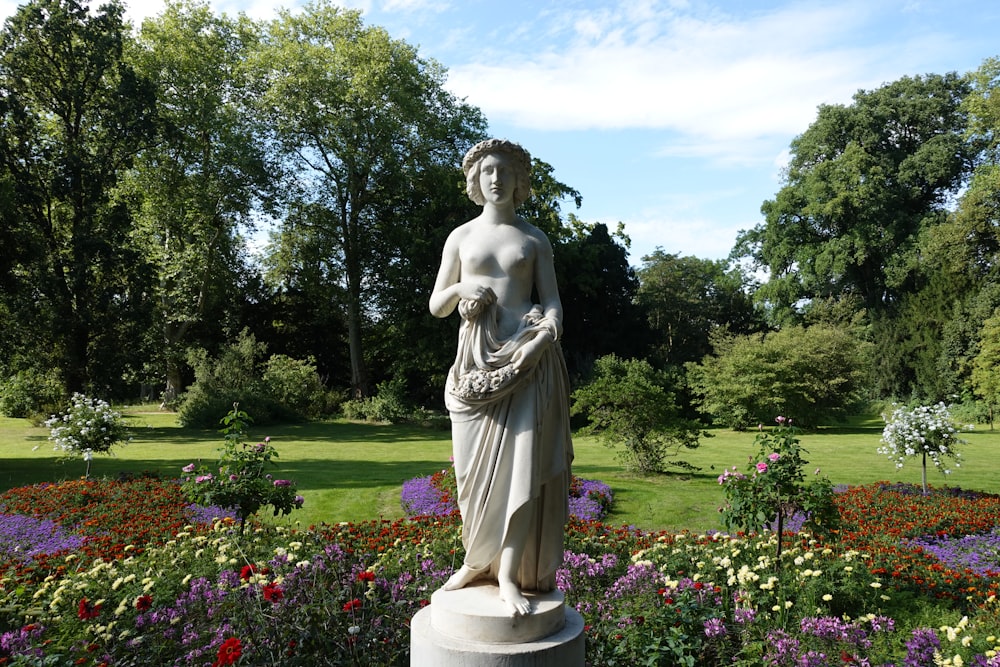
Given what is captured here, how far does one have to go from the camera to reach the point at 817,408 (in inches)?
926

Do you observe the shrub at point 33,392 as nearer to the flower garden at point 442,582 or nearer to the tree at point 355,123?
the tree at point 355,123

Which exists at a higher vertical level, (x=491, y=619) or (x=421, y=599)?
(x=491, y=619)

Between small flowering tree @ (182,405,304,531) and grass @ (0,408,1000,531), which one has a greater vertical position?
small flowering tree @ (182,405,304,531)

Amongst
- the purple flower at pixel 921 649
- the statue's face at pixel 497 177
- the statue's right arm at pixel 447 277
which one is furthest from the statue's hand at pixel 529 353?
the purple flower at pixel 921 649

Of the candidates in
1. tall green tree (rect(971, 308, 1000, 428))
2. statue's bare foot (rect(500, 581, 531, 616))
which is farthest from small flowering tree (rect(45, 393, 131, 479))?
tall green tree (rect(971, 308, 1000, 428))

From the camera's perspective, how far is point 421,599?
15.9 ft

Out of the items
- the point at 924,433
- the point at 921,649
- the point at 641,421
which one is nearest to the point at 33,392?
the point at 641,421

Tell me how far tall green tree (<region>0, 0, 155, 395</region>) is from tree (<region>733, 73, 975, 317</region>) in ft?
94.2

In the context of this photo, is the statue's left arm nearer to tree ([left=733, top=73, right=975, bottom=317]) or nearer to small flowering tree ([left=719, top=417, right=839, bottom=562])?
small flowering tree ([left=719, top=417, right=839, bottom=562])

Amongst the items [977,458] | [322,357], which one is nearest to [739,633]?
[977,458]

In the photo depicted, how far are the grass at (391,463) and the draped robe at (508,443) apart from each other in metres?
5.66

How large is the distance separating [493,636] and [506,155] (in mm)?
2206

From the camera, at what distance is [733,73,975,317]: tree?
105 feet

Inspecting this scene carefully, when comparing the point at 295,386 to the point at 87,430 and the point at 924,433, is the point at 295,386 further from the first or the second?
the point at 924,433
